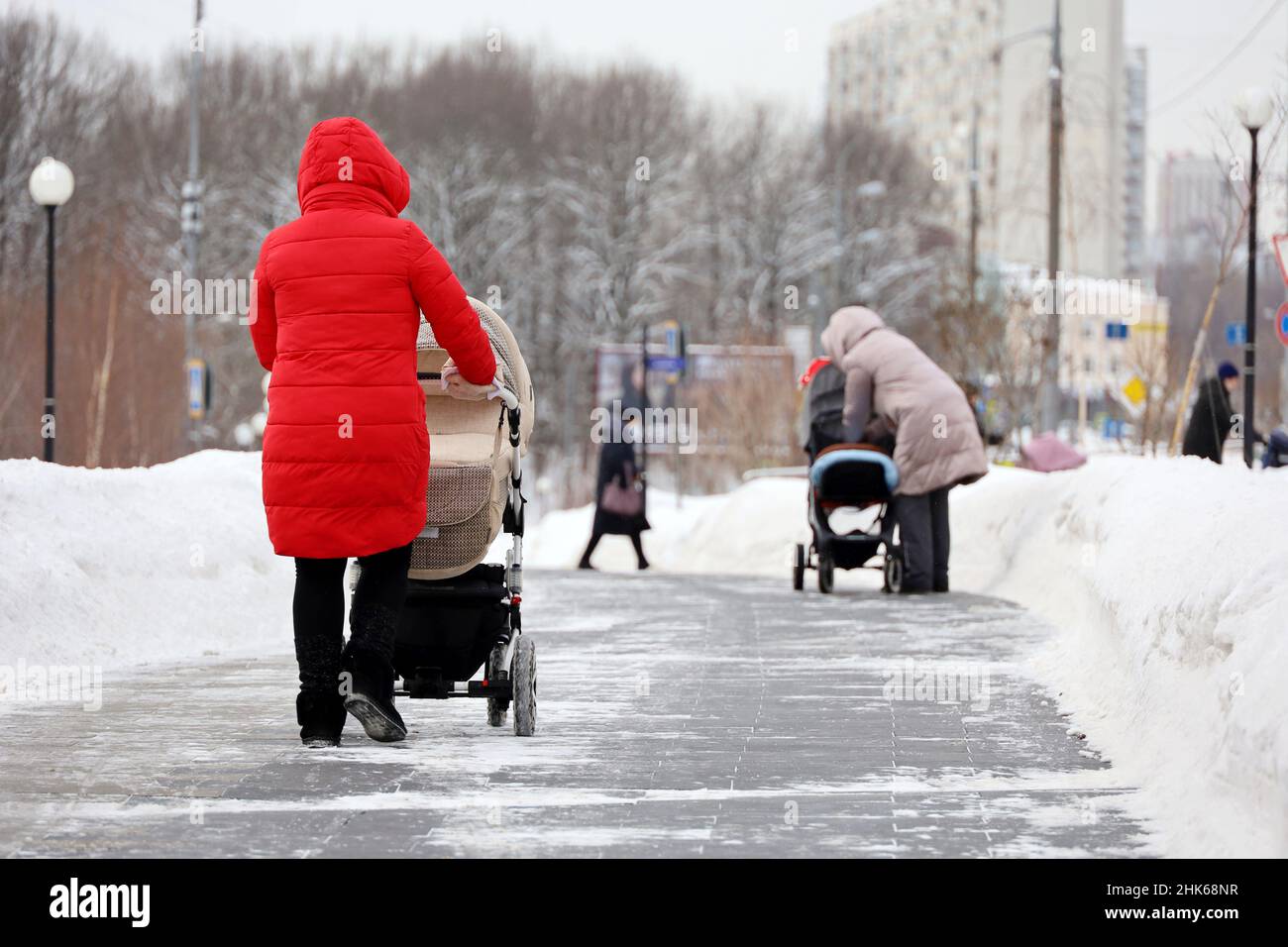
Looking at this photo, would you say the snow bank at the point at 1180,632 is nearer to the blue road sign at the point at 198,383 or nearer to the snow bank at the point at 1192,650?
the snow bank at the point at 1192,650

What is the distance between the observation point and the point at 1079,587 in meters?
11.2

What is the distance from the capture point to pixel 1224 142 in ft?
65.7

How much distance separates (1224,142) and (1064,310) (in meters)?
5.31

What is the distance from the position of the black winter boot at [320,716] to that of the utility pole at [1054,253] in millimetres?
19605

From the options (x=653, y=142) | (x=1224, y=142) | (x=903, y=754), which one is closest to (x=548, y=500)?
(x=653, y=142)

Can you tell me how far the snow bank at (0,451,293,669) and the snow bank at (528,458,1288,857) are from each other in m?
4.09

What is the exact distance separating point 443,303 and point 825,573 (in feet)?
26.3

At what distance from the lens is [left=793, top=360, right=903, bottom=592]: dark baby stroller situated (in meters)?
13.9

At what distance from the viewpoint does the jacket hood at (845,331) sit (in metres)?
14.3

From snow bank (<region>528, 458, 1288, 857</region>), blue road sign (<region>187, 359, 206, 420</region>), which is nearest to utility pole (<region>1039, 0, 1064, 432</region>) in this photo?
snow bank (<region>528, 458, 1288, 857</region>)

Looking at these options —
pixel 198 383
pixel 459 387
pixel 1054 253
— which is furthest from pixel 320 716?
pixel 198 383

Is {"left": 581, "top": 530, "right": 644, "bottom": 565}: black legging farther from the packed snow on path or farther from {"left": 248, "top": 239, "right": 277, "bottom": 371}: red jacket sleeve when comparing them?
{"left": 248, "top": 239, "right": 277, "bottom": 371}: red jacket sleeve

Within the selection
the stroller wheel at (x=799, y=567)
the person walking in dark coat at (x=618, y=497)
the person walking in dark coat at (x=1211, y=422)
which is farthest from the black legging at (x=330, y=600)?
the person walking in dark coat at (x=618, y=497)
